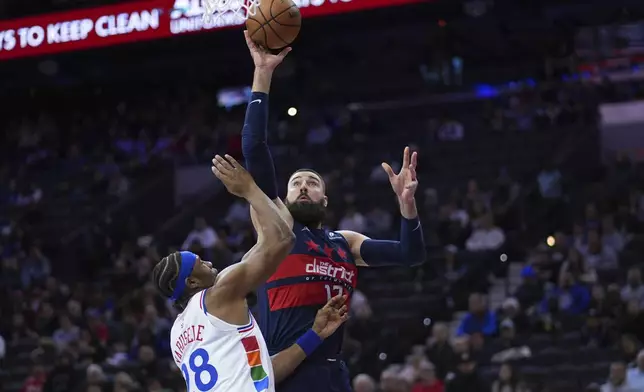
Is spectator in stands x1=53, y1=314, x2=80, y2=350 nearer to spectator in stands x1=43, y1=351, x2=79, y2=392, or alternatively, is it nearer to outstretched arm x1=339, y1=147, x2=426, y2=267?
spectator in stands x1=43, y1=351, x2=79, y2=392

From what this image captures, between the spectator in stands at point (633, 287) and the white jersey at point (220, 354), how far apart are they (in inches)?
315

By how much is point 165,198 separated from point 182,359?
50.8 ft

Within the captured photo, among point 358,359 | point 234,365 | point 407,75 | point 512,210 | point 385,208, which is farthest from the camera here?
point 407,75

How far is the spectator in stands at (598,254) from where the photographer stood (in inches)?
524

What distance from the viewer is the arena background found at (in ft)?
41.3

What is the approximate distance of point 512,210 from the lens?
583 inches

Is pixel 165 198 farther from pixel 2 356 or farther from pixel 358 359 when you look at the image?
pixel 358 359

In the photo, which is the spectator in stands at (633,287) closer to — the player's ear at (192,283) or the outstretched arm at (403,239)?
the outstretched arm at (403,239)

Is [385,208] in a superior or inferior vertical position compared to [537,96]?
inferior

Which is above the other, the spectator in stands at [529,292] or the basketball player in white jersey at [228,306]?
the basketball player in white jersey at [228,306]

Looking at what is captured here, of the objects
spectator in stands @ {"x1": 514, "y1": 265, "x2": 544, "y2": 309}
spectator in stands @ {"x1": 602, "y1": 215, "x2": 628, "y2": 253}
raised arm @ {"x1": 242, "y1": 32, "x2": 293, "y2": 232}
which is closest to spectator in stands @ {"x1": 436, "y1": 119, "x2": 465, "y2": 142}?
spectator in stands @ {"x1": 602, "y1": 215, "x2": 628, "y2": 253}

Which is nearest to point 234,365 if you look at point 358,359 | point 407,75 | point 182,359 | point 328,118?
point 182,359

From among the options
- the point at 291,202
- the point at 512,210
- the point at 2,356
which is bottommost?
the point at 2,356

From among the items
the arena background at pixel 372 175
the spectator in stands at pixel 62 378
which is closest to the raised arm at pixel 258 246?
the arena background at pixel 372 175
